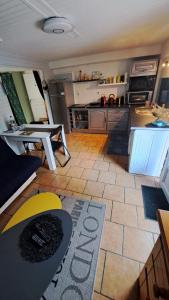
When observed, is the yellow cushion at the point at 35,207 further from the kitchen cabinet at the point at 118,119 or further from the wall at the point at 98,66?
the wall at the point at 98,66

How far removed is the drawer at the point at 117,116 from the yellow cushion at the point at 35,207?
3042 mm

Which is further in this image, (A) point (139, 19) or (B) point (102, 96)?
(B) point (102, 96)

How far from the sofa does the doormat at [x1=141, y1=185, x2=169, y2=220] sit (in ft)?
5.79

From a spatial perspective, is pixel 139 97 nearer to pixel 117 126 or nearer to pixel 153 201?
pixel 117 126

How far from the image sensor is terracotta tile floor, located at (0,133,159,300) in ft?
3.90

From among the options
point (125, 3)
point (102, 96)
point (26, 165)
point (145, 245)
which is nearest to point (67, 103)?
point (102, 96)

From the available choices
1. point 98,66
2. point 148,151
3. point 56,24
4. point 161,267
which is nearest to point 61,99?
point 98,66

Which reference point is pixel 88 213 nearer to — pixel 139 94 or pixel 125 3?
pixel 125 3

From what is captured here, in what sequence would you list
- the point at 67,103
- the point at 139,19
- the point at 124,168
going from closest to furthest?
the point at 139,19
the point at 124,168
the point at 67,103

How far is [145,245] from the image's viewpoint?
1408 millimetres

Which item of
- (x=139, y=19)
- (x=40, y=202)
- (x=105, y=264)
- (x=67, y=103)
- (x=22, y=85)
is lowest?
(x=105, y=264)

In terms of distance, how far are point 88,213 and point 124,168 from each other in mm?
1199

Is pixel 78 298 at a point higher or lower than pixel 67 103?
lower

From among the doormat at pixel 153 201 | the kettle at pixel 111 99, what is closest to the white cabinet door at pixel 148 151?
the doormat at pixel 153 201
